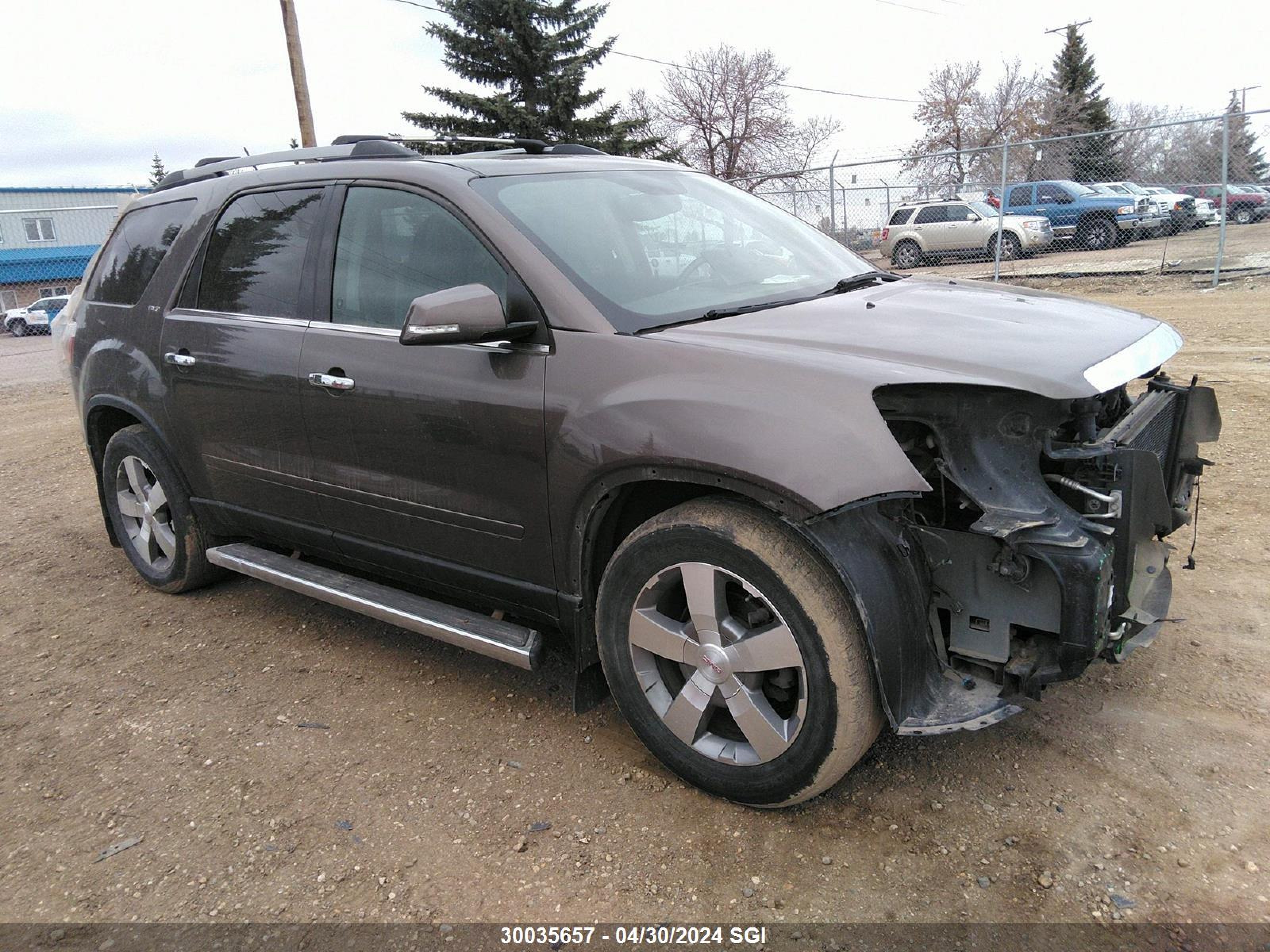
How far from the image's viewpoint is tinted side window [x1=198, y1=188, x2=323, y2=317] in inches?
137

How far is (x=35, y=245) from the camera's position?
1508 inches

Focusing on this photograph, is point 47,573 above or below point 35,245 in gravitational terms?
below

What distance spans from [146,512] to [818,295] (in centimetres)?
340

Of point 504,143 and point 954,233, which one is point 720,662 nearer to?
point 504,143

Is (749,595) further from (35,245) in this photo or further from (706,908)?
(35,245)

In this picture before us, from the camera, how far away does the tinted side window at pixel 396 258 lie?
297cm

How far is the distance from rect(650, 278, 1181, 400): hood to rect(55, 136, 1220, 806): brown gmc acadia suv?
0.01 meters

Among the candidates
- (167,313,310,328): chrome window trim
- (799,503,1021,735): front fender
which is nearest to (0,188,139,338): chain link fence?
(167,313,310,328): chrome window trim

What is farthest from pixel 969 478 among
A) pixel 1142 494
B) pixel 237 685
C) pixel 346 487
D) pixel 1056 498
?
pixel 237 685

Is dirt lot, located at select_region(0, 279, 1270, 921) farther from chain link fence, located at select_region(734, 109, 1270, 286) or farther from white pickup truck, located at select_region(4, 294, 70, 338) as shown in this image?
white pickup truck, located at select_region(4, 294, 70, 338)

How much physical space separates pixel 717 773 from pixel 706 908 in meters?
0.40

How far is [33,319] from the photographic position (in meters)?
30.4

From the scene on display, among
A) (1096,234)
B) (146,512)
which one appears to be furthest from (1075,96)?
(146,512)

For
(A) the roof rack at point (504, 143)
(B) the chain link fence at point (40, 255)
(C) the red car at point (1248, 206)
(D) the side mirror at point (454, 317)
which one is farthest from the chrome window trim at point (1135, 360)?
(B) the chain link fence at point (40, 255)
